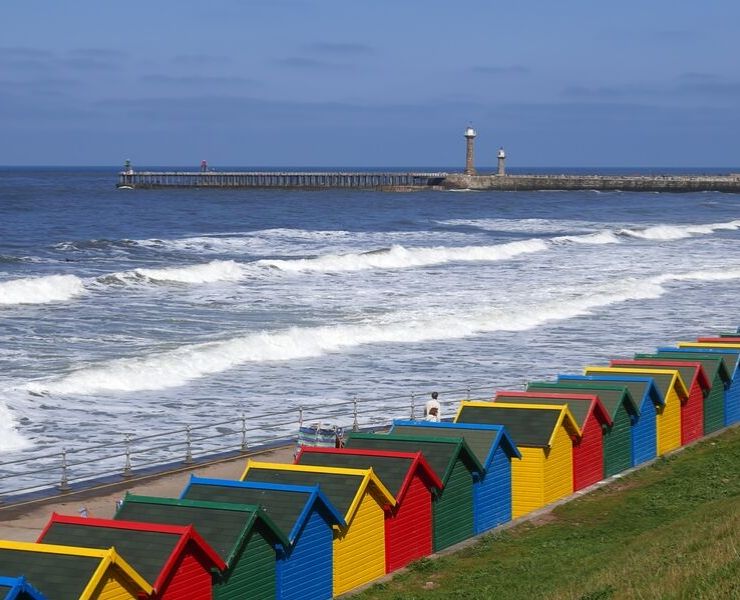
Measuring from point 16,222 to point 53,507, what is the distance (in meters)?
87.6

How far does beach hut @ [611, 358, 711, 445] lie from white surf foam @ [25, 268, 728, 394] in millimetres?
12555

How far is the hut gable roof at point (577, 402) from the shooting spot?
795 inches

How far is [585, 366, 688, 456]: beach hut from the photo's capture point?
74.7ft

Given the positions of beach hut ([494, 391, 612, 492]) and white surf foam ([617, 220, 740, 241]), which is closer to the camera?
beach hut ([494, 391, 612, 492])

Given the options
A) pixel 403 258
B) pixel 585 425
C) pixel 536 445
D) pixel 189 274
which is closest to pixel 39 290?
pixel 189 274

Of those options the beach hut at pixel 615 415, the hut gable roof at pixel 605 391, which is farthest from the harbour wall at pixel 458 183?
the beach hut at pixel 615 415

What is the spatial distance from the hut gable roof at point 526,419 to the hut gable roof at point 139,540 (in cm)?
702

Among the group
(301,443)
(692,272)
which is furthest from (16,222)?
(301,443)

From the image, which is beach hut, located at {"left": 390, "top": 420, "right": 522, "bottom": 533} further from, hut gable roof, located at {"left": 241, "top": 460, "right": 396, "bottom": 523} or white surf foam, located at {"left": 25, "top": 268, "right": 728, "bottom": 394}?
white surf foam, located at {"left": 25, "top": 268, "right": 728, "bottom": 394}

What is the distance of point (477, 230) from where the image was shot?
100062 mm

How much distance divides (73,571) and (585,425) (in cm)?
1028

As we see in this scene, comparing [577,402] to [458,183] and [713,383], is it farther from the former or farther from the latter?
[458,183]

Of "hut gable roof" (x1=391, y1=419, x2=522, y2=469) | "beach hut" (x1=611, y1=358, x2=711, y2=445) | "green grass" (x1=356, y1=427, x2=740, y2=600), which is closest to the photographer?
"green grass" (x1=356, y1=427, x2=740, y2=600)

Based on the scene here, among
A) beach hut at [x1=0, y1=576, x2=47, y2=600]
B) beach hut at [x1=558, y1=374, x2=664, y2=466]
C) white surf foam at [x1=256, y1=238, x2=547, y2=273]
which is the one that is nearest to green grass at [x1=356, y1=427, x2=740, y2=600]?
beach hut at [x1=558, y1=374, x2=664, y2=466]
